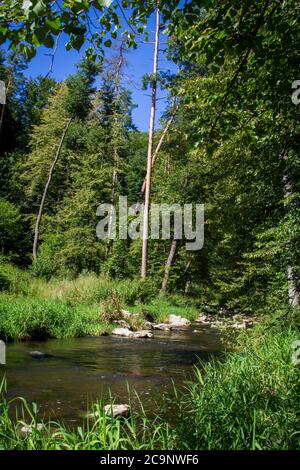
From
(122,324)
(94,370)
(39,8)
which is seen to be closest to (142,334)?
(122,324)

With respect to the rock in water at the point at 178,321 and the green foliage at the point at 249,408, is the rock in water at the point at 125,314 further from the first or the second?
the green foliage at the point at 249,408

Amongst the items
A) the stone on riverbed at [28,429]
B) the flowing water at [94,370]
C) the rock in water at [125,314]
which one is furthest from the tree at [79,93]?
the stone on riverbed at [28,429]

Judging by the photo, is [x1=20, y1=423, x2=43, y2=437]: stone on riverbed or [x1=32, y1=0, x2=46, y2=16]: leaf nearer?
[x1=32, y1=0, x2=46, y2=16]: leaf

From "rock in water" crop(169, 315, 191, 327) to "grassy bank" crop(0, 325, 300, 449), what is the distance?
1262cm

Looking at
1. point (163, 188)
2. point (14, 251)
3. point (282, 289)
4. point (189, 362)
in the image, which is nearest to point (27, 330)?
point (189, 362)

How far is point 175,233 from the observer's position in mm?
27016

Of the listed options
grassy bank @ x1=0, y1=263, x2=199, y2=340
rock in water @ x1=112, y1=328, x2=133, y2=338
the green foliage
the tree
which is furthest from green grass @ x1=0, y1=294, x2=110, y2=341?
the tree

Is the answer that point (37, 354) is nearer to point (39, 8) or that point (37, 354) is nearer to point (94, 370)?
point (94, 370)

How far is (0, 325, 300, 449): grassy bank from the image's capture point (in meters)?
3.64

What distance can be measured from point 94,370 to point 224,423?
4.86 m

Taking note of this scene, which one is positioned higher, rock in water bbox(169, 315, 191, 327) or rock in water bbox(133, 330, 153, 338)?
rock in water bbox(133, 330, 153, 338)

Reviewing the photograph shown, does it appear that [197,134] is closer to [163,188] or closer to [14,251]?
[163,188]

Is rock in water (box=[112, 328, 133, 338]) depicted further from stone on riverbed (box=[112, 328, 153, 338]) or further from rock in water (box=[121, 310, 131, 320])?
rock in water (box=[121, 310, 131, 320])
